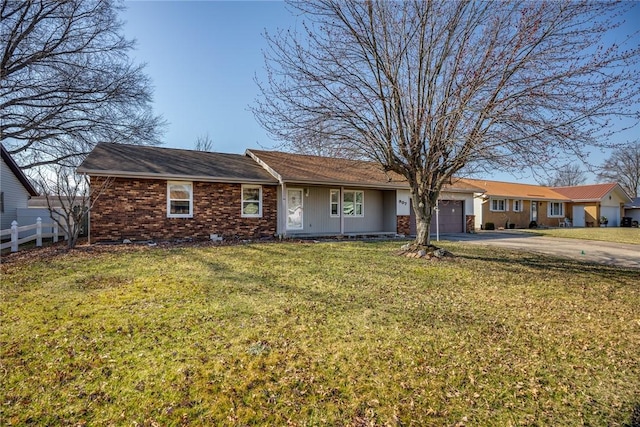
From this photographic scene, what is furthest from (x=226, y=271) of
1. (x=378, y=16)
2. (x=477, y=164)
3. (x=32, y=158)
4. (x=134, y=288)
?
(x=32, y=158)

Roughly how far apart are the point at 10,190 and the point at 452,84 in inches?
718

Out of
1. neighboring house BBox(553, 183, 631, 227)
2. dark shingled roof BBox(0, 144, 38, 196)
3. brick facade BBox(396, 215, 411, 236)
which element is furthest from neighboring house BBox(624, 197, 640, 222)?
dark shingled roof BBox(0, 144, 38, 196)

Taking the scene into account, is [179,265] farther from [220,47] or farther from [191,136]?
[191,136]

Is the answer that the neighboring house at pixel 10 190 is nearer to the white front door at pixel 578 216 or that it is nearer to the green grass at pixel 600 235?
the green grass at pixel 600 235

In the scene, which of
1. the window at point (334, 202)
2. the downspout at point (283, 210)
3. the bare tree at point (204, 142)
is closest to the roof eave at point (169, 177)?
the downspout at point (283, 210)

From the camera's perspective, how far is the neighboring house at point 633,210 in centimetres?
3516

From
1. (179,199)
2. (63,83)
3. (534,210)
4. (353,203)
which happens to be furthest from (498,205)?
(63,83)

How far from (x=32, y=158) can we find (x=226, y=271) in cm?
1878

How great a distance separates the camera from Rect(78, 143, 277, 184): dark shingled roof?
11758 mm

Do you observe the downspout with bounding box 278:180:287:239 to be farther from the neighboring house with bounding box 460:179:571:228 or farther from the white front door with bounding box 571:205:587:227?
the white front door with bounding box 571:205:587:227

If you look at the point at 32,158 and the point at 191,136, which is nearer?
the point at 32,158

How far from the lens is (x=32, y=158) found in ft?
62.0

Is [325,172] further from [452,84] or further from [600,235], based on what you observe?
[600,235]

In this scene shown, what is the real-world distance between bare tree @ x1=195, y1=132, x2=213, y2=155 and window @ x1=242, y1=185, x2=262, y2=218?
25711 mm
